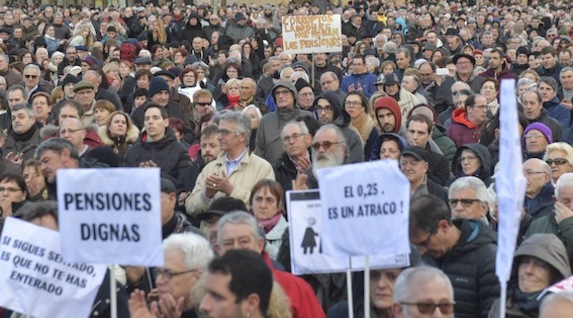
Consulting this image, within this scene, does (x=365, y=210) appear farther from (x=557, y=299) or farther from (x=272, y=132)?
(x=272, y=132)

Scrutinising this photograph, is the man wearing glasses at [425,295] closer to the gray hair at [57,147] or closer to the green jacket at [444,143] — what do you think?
the gray hair at [57,147]

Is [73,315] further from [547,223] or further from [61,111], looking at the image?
[61,111]

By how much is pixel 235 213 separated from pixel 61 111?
19.1 ft

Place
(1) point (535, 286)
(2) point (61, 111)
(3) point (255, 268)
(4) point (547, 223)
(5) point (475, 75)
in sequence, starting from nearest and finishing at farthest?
(3) point (255, 268)
(1) point (535, 286)
(4) point (547, 223)
(2) point (61, 111)
(5) point (475, 75)

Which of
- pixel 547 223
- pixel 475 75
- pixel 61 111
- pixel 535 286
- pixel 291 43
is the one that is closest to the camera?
pixel 535 286

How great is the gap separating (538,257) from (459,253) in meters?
0.48

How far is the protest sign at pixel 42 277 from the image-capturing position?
6305 millimetres

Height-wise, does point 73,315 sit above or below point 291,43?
below

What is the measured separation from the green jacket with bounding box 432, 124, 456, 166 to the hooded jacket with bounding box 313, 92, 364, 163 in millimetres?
843

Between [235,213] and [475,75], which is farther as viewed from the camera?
[475,75]

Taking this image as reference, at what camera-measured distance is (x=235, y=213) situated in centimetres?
673

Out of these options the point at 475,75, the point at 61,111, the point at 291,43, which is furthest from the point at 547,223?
the point at 291,43

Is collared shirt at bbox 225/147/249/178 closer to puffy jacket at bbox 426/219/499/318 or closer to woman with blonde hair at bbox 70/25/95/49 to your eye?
puffy jacket at bbox 426/219/499/318

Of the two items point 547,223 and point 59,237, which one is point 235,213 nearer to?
point 59,237
